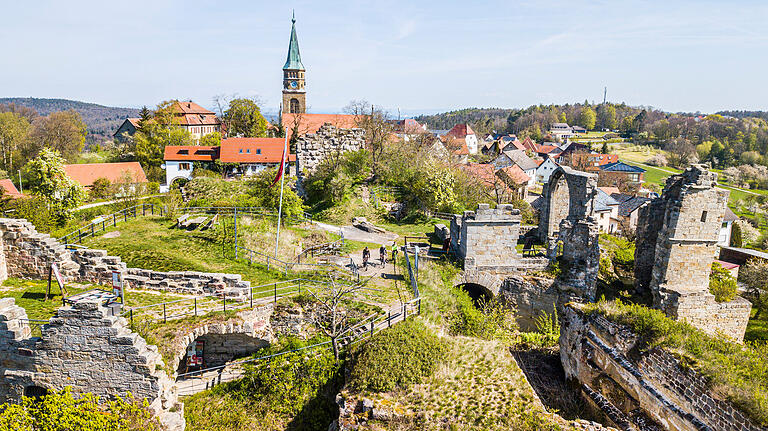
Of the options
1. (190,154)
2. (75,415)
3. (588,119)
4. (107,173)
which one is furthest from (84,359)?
(588,119)

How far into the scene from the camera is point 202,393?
1273 centimetres

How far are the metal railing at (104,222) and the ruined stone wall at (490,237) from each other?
15127 millimetres

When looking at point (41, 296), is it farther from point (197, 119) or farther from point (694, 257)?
point (197, 119)

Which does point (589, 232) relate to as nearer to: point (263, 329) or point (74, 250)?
point (263, 329)

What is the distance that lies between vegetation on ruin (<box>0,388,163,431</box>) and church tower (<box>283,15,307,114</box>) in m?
65.1

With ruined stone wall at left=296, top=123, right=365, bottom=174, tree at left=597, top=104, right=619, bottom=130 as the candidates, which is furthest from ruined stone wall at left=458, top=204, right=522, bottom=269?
tree at left=597, top=104, right=619, bottom=130

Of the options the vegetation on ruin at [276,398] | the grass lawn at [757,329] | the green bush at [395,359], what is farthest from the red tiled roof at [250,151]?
the grass lawn at [757,329]

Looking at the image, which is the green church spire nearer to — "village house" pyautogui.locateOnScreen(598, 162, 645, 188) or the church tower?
the church tower

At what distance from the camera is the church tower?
2849 inches

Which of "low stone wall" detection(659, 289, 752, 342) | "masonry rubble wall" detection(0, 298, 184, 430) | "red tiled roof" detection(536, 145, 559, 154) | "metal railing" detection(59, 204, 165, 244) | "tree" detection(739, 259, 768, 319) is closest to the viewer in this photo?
"masonry rubble wall" detection(0, 298, 184, 430)

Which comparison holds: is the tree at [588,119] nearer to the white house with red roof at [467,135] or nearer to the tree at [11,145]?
the white house with red roof at [467,135]

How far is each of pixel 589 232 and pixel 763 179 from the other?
268 ft

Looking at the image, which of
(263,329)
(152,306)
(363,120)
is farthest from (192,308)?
(363,120)

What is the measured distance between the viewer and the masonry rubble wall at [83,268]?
15.0m
